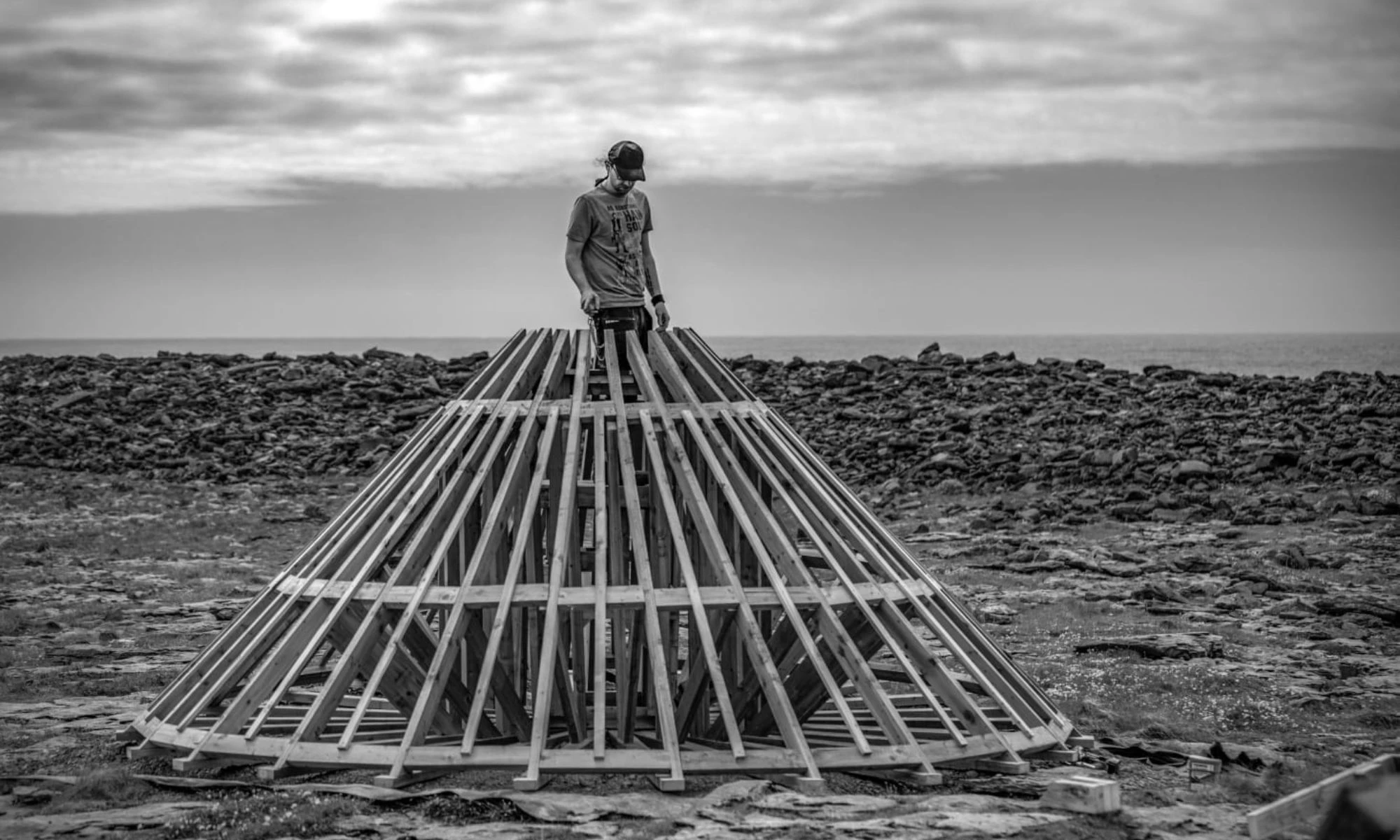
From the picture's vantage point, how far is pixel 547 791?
7.68 meters

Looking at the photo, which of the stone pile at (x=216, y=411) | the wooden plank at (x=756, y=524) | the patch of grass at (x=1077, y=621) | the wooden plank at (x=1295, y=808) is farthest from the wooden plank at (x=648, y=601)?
the stone pile at (x=216, y=411)

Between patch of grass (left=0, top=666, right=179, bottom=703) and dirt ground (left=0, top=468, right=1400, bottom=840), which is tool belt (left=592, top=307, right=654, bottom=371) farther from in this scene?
patch of grass (left=0, top=666, right=179, bottom=703)

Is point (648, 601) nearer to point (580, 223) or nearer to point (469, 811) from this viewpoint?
point (469, 811)

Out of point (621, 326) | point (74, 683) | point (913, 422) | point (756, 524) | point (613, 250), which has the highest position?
point (613, 250)

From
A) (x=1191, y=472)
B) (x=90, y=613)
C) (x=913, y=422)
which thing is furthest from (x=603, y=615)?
(x=913, y=422)

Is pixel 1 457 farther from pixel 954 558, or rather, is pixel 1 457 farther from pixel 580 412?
pixel 580 412

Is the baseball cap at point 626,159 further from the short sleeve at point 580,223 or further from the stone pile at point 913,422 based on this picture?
the stone pile at point 913,422

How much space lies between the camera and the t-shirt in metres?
8.96

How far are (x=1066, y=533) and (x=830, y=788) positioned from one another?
482 inches

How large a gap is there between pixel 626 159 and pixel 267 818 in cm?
401

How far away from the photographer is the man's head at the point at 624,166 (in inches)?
350

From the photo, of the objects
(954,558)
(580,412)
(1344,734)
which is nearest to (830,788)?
(580,412)

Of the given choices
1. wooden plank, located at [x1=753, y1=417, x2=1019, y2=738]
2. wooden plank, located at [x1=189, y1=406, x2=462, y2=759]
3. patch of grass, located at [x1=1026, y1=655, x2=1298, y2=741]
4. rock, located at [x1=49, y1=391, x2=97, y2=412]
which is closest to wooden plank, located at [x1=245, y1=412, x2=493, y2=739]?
wooden plank, located at [x1=189, y1=406, x2=462, y2=759]

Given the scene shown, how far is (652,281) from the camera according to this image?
9336 millimetres
